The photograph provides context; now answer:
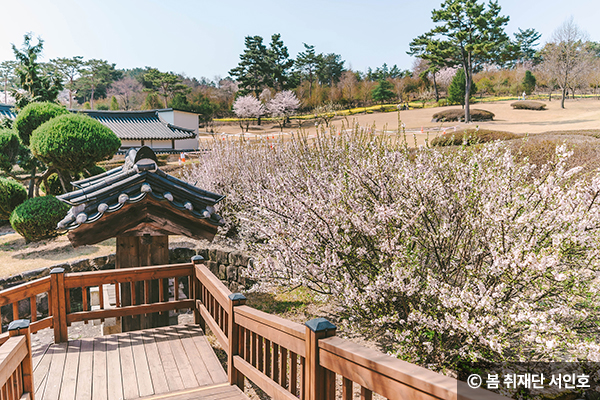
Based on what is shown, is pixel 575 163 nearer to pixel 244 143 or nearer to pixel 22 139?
pixel 244 143

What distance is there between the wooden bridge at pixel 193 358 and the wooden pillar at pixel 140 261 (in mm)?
87

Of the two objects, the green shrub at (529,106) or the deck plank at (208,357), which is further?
the green shrub at (529,106)

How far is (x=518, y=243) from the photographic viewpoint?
8.54ft

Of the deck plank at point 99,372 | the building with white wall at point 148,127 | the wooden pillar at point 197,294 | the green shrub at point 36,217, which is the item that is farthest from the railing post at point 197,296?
the building with white wall at point 148,127

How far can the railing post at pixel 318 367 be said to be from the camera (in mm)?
1997

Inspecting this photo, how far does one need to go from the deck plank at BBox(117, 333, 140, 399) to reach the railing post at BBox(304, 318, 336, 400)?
181 centimetres

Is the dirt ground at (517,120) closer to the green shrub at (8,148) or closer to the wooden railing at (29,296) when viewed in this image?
the green shrub at (8,148)

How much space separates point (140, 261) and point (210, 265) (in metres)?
2.72

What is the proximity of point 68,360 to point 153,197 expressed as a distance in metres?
1.71

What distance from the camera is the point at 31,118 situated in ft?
30.3

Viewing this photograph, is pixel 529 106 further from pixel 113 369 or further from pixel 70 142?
pixel 113 369

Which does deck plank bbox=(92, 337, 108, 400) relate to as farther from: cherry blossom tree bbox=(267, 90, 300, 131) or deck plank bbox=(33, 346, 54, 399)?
cherry blossom tree bbox=(267, 90, 300, 131)

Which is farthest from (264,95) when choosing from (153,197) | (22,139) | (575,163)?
(153,197)

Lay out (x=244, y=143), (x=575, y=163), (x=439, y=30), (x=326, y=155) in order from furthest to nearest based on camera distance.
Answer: (x=439, y=30), (x=244, y=143), (x=575, y=163), (x=326, y=155)
